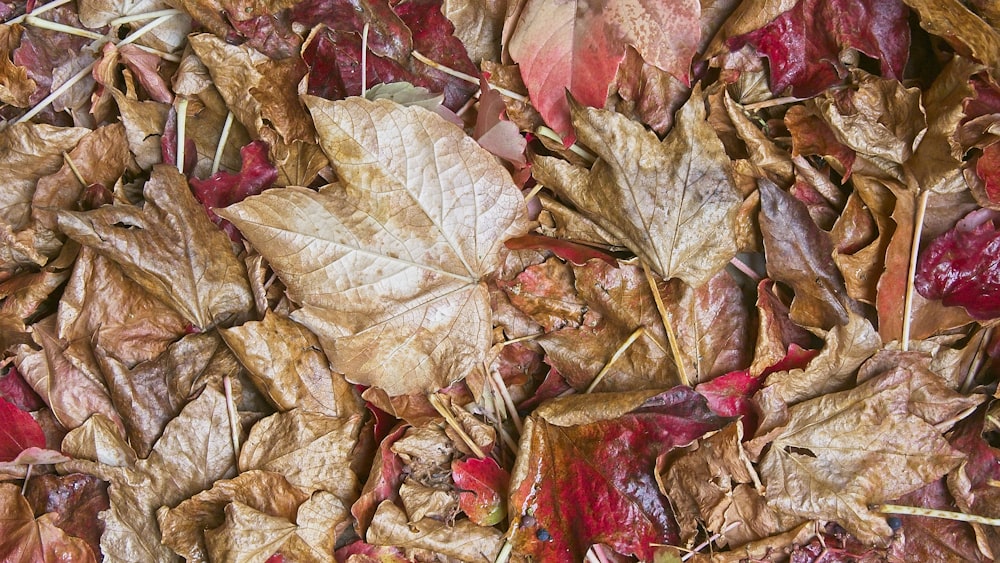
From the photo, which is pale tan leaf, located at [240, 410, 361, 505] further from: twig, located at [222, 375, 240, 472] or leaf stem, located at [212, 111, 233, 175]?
leaf stem, located at [212, 111, 233, 175]

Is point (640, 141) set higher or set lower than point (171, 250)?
higher

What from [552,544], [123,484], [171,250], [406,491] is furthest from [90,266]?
[552,544]

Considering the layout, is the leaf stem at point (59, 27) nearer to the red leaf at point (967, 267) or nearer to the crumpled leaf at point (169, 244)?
the crumpled leaf at point (169, 244)

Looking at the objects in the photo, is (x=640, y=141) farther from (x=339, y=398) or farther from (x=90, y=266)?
(x=90, y=266)

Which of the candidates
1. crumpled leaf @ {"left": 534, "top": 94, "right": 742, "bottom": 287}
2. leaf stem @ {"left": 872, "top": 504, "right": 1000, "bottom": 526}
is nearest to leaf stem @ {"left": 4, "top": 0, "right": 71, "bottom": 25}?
crumpled leaf @ {"left": 534, "top": 94, "right": 742, "bottom": 287}

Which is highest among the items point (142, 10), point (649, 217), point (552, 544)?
point (142, 10)

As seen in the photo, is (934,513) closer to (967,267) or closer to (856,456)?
(856,456)

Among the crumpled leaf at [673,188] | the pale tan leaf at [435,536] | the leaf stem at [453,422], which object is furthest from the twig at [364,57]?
the pale tan leaf at [435,536]

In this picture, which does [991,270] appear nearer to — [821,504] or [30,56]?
[821,504]
